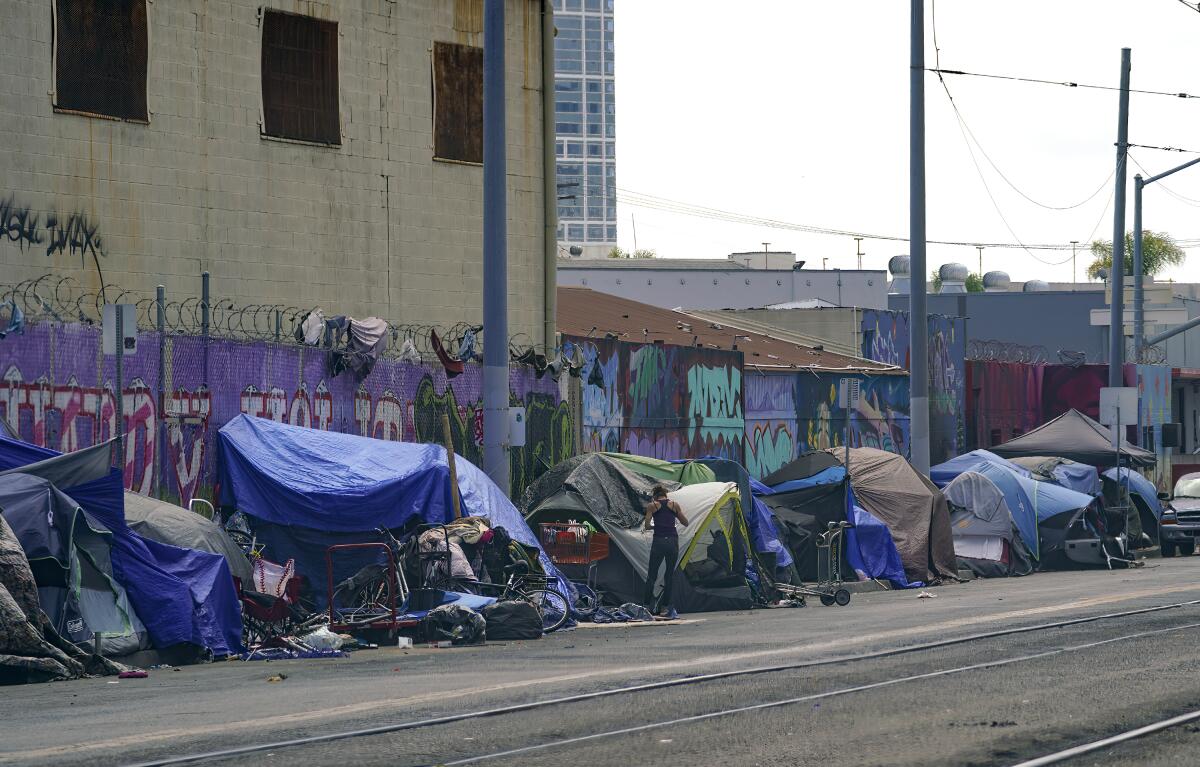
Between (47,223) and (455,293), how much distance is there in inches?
255

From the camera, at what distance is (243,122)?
22.6 meters

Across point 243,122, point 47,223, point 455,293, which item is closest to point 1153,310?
point 455,293

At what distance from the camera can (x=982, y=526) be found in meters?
29.6

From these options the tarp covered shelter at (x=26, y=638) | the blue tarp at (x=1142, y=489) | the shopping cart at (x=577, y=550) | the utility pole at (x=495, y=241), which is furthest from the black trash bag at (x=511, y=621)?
the blue tarp at (x=1142, y=489)

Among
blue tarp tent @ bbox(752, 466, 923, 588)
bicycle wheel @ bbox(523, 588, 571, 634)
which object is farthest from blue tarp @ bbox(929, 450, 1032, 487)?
bicycle wheel @ bbox(523, 588, 571, 634)

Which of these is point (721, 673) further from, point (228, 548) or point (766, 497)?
point (766, 497)

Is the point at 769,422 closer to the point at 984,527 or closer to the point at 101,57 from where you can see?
the point at 984,527

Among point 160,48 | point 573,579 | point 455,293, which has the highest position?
point 160,48

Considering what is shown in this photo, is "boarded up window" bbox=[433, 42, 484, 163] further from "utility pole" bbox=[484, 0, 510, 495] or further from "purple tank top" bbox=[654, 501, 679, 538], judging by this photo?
"purple tank top" bbox=[654, 501, 679, 538]

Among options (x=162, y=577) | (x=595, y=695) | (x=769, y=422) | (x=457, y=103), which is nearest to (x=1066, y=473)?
(x=769, y=422)

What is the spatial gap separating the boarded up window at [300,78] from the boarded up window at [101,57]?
1.94 m

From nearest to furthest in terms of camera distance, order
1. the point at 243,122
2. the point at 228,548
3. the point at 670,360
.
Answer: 1. the point at 228,548
2. the point at 243,122
3. the point at 670,360

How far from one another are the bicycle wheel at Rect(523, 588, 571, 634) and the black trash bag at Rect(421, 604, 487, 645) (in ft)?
4.39

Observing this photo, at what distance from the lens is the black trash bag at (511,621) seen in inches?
691
